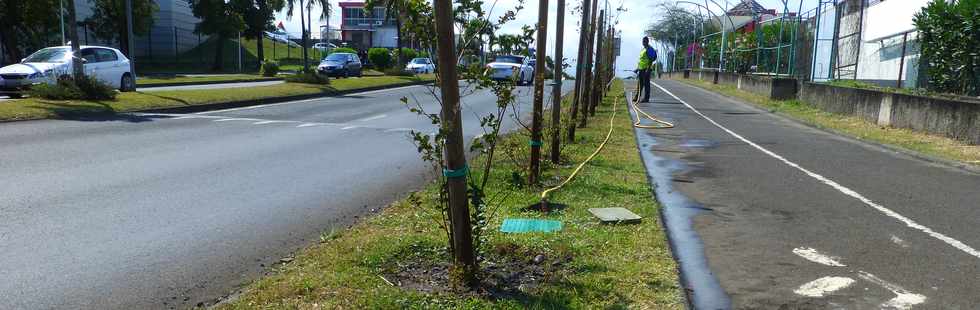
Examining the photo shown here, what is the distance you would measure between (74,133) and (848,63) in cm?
2022

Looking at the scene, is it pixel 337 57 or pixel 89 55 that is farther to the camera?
pixel 337 57

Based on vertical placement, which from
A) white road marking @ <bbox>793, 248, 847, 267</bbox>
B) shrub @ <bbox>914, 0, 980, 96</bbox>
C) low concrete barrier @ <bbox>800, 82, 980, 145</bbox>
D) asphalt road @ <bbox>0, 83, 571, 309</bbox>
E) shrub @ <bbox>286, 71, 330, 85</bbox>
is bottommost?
asphalt road @ <bbox>0, 83, 571, 309</bbox>

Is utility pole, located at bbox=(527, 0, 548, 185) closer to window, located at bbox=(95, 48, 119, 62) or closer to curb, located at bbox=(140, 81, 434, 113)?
curb, located at bbox=(140, 81, 434, 113)

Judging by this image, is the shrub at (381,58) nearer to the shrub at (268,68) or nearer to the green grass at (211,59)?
the green grass at (211,59)

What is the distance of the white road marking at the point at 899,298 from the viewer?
14.1ft

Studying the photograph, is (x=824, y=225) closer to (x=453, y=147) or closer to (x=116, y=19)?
(x=453, y=147)

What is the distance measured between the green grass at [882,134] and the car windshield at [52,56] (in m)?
19.1

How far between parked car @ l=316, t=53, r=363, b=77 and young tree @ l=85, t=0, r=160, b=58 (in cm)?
1008

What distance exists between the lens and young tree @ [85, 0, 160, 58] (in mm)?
42656

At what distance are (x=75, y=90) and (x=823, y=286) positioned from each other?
1726 cm

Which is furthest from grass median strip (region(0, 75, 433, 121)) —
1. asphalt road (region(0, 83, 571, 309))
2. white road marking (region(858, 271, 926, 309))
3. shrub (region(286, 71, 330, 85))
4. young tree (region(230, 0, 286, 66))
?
young tree (region(230, 0, 286, 66))

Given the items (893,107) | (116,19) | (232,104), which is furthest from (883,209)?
(116,19)

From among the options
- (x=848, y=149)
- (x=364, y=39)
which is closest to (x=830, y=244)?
(x=848, y=149)

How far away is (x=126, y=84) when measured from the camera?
22406mm
